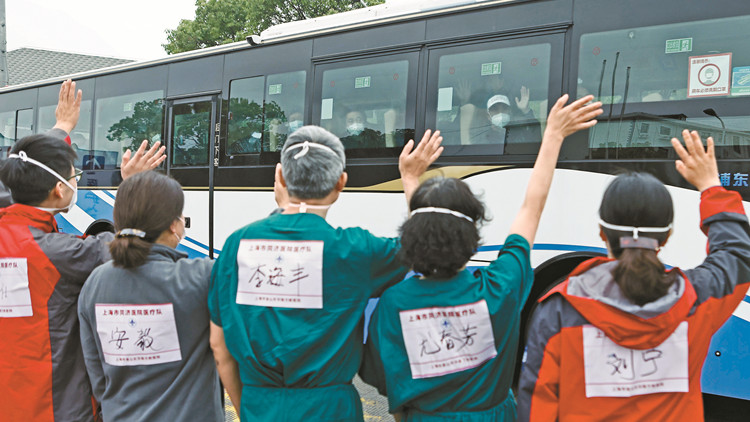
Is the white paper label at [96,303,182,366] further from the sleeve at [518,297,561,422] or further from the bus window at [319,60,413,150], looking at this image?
the bus window at [319,60,413,150]

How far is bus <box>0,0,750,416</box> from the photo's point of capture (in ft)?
14.1

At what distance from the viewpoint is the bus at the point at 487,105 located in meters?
4.30

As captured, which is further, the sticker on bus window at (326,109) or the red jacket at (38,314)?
the sticker on bus window at (326,109)

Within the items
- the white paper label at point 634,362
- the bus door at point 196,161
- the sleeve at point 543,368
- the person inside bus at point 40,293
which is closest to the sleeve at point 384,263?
the sleeve at point 543,368

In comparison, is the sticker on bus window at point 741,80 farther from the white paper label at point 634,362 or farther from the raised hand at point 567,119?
the white paper label at point 634,362

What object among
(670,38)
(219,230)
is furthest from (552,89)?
(219,230)

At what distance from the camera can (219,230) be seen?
729 centimetres

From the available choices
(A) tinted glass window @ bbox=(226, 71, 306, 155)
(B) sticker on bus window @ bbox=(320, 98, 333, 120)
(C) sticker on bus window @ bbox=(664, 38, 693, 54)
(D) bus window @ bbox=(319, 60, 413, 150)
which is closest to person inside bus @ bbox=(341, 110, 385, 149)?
(D) bus window @ bbox=(319, 60, 413, 150)

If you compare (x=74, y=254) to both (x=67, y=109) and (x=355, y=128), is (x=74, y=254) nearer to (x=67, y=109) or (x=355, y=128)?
(x=67, y=109)

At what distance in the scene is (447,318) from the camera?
1942mm

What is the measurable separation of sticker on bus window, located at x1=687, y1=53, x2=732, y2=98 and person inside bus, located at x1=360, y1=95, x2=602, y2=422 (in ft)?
10.2

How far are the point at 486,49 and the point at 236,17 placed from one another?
21434mm

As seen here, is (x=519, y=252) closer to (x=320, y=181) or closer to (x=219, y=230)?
(x=320, y=181)

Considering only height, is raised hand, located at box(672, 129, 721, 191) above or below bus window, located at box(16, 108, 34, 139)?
below
